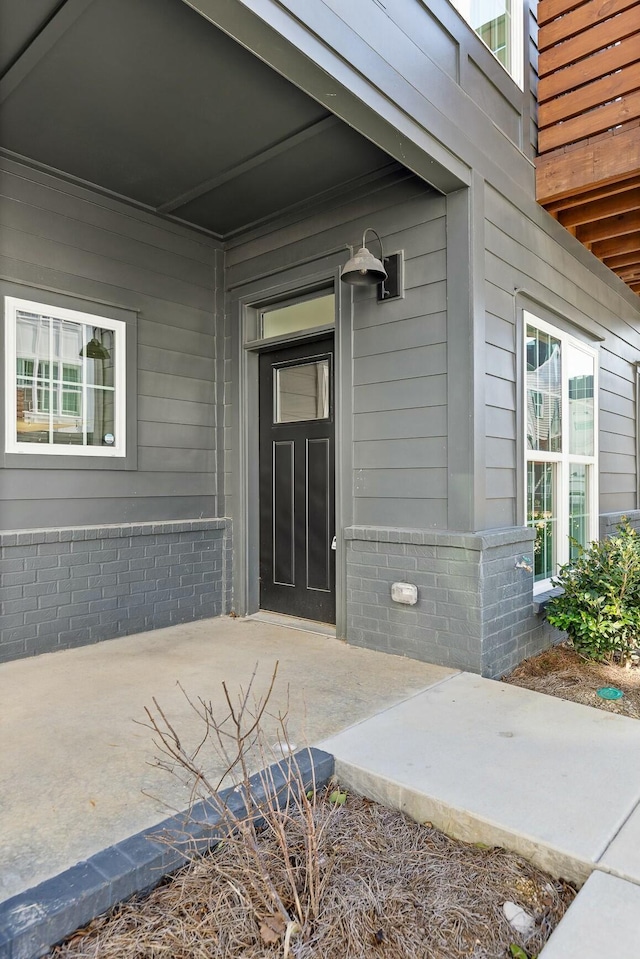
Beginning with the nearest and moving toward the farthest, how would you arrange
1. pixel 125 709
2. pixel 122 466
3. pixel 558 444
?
1. pixel 125 709
2. pixel 122 466
3. pixel 558 444

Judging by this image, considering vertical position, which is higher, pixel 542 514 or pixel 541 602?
pixel 542 514

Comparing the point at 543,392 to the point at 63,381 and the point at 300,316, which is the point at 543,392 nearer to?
the point at 300,316

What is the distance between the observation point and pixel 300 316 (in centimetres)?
438

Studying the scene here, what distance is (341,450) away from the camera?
3.92 meters

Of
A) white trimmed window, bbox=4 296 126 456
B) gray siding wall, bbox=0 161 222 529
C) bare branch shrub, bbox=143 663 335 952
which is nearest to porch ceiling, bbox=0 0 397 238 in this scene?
gray siding wall, bbox=0 161 222 529

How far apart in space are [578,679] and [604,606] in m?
0.46

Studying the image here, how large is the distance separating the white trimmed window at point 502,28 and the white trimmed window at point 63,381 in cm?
294

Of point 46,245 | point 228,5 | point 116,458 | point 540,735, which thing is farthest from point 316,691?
point 46,245

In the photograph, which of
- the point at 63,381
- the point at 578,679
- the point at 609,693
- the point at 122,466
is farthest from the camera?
the point at 122,466

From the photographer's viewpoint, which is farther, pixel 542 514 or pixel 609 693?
pixel 542 514

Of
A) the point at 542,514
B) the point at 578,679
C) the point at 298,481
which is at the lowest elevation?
the point at 578,679

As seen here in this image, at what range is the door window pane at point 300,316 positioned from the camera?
13.7 feet

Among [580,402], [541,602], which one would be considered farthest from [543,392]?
[541,602]

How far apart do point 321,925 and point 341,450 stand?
2.77 m
